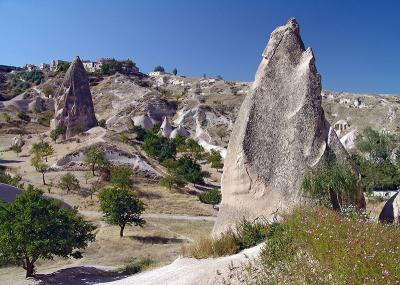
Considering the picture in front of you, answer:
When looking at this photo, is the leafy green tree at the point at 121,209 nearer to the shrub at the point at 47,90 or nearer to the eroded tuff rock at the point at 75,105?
the eroded tuff rock at the point at 75,105

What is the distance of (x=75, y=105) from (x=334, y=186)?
46.8m

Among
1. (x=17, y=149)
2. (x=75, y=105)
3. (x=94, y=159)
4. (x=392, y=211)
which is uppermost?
(x=75, y=105)

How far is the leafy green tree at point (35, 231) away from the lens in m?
17.3

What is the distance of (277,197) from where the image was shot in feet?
39.2

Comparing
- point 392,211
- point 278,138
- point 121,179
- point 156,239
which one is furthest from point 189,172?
point 392,211

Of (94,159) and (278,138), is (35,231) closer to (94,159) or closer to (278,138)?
(278,138)

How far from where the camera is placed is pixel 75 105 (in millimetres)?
54438

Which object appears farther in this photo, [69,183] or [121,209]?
[69,183]

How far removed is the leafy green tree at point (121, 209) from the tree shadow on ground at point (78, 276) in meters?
7.93

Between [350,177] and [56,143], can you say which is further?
[56,143]

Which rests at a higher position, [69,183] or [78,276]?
[69,183]

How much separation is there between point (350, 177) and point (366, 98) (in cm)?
11420

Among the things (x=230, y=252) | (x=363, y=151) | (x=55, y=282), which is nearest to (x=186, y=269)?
(x=230, y=252)

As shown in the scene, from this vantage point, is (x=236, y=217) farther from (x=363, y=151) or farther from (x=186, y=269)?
(x=363, y=151)
